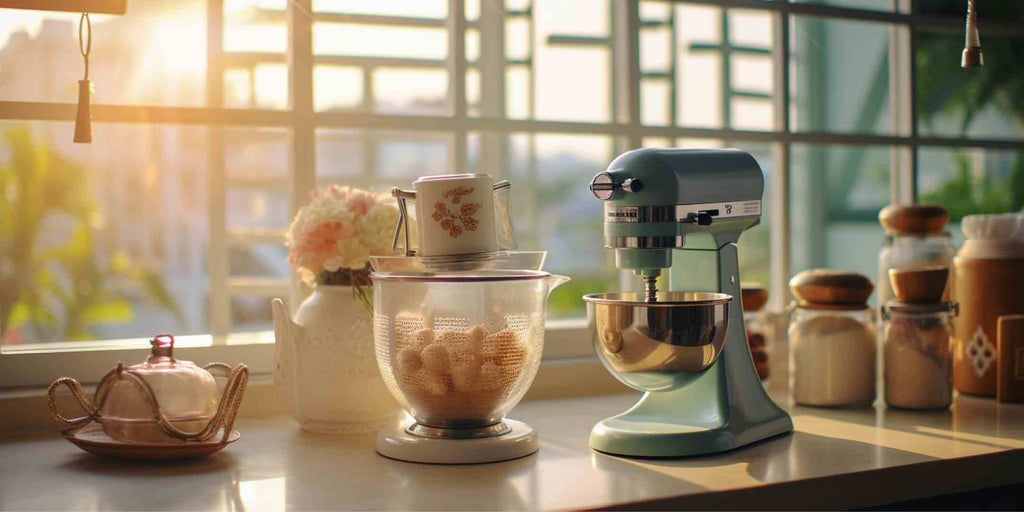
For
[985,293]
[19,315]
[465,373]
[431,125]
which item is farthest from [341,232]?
[19,315]

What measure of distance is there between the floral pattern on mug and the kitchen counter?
0.97 ft

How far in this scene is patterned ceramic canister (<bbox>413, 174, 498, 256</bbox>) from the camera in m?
1.18

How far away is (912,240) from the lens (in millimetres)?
1794

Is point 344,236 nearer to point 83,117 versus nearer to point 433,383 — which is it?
point 433,383

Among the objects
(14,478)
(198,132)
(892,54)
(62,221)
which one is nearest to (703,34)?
(198,132)

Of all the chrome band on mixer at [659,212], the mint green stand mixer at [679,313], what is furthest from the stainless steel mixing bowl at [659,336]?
the chrome band on mixer at [659,212]

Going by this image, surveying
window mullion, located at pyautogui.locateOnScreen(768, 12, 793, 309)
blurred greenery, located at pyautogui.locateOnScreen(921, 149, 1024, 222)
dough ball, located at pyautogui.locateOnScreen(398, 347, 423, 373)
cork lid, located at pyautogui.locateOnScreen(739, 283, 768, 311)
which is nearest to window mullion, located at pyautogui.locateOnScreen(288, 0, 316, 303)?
dough ball, located at pyautogui.locateOnScreen(398, 347, 423, 373)

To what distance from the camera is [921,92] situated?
863 centimetres

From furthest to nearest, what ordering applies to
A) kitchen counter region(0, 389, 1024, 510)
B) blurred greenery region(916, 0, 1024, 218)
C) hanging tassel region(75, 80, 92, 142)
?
blurred greenery region(916, 0, 1024, 218) < hanging tassel region(75, 80, 92, 142) < kitchen counter region(0, 389, 1024, 510)

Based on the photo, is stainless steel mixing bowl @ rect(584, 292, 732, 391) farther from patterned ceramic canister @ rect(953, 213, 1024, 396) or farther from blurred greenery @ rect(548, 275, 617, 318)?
blurred greenery @ rect(548, 275, 617, 318)

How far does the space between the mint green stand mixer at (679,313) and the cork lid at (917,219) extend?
584 mm

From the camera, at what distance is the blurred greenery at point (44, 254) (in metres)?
6.07

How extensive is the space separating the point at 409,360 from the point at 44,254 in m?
5.49

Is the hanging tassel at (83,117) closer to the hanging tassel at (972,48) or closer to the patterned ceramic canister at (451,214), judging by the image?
the patterned ceramic canister at (451,214)
